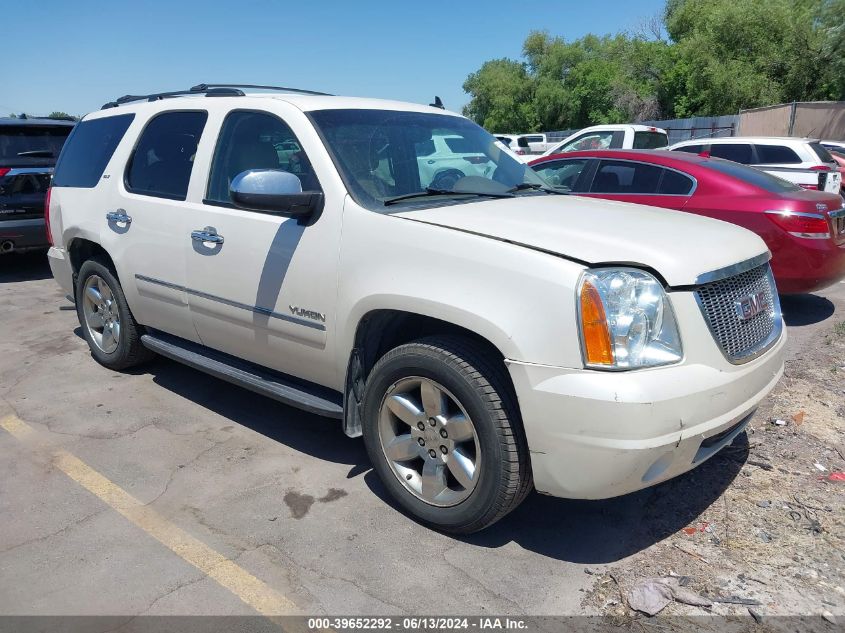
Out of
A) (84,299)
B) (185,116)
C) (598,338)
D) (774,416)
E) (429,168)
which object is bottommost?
(774,416)

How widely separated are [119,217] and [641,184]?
473 cm

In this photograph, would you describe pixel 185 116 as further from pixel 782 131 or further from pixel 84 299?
pixel 782 131

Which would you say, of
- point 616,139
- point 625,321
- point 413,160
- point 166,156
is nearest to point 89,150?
point 166,156

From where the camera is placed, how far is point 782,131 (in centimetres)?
2581

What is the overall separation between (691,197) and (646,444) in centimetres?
452

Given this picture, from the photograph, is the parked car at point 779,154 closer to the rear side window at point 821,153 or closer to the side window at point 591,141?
the rear side window at point 821,153

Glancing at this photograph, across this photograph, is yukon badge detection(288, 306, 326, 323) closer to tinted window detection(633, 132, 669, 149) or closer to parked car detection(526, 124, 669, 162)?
parked car detection(526, 124, 669, 162)

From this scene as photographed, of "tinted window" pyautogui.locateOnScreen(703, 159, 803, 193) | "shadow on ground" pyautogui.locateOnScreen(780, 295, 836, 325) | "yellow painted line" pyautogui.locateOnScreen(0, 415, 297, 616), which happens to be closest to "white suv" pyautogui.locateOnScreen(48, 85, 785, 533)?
"yellow painted line" pyautogui.locateOnScreen(0, 415, 297, 616)

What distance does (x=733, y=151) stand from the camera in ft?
38.3

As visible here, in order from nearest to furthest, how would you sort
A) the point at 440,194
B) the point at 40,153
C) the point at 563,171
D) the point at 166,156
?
1. the point at 440,194
2. the point at 166,156
3. the point at 563,171
4. the point at 40,153

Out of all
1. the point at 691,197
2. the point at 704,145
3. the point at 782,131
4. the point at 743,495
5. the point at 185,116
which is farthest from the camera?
the point at 782,131

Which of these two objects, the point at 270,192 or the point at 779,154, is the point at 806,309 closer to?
the point at 779,154

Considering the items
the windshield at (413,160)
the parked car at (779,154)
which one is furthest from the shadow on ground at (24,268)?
the parked car at (779,154)

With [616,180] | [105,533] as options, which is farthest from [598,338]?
[616,180]
